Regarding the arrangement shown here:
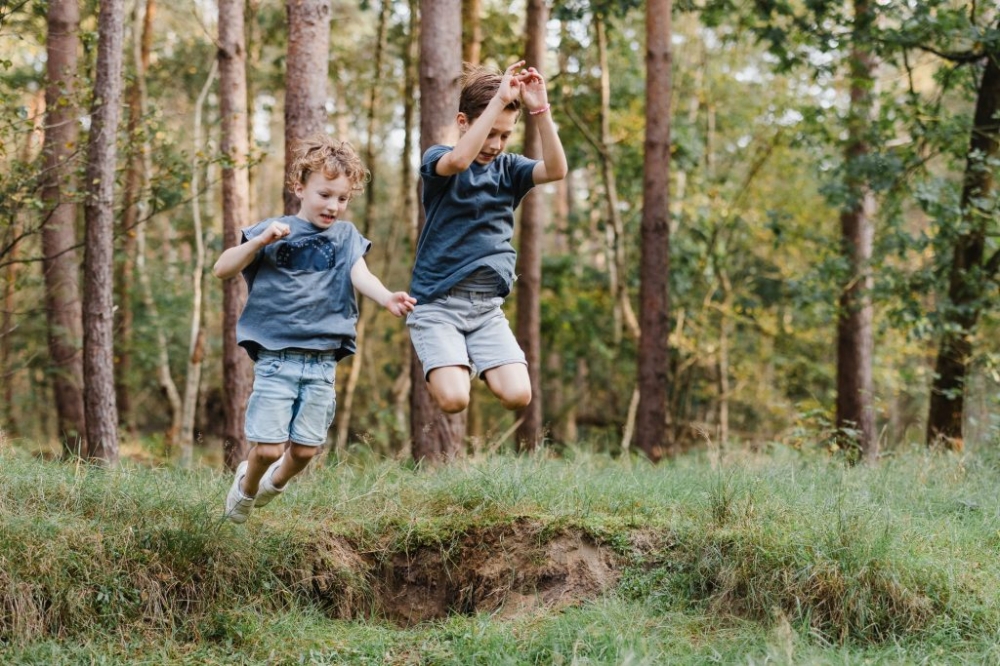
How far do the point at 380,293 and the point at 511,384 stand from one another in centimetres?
96

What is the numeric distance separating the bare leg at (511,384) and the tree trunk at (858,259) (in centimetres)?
650

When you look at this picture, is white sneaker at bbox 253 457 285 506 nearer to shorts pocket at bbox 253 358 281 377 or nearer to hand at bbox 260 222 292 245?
shorts pocket at bbox 253 358 281 377

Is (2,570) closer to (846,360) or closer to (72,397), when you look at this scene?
(72,397)

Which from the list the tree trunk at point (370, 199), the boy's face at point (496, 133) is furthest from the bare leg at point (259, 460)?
the tree trunk at point (370, 199)

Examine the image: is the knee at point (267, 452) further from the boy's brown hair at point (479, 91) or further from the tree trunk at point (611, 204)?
the tree trunk at point (611, 204)

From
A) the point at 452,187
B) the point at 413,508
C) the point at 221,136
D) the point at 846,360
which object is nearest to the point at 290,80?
the point at 221,136

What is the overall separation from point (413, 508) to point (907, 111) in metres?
8.22

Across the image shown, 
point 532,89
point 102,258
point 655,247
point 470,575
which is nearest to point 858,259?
point 655,247

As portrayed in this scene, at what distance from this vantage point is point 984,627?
4.60m

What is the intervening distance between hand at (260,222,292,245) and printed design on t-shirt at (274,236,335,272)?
15.2 inches

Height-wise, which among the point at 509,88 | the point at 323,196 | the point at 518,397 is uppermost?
the point at 509,88

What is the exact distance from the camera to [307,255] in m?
5.06

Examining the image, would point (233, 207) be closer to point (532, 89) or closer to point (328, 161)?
point (328, 161)

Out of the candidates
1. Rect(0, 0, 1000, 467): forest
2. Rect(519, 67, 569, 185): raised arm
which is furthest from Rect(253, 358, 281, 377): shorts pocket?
Rect(0, 0, 1000, 467): forest
